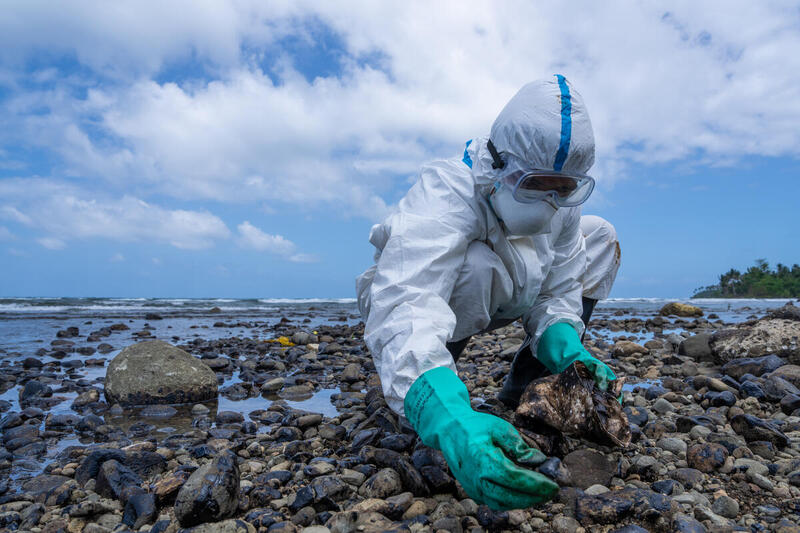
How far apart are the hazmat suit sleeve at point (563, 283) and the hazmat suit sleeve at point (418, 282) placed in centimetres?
69

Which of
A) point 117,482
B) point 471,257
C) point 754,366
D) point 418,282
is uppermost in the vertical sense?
point 471,257

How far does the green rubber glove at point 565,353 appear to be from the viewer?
2279mm

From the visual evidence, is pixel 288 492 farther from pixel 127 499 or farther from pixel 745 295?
pixel 745 295

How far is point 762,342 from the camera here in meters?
4.34

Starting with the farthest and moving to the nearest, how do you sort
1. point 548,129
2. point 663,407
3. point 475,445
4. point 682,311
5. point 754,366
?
point 682,311, point 754,366, point 663,407, point 548,129, point 475,445

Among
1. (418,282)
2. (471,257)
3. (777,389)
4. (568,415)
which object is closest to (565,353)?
(568,415)

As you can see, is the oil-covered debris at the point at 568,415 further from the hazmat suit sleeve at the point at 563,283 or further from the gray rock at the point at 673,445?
the hazmat suit sleeve at the point at 563,283

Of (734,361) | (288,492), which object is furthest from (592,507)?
(734,361)

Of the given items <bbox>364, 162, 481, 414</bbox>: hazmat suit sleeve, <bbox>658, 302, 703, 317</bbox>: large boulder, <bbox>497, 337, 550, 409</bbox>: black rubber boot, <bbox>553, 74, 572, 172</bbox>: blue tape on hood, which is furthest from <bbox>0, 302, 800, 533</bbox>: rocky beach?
<bbox>658, 302, 703, 317</bbox>: large boulder

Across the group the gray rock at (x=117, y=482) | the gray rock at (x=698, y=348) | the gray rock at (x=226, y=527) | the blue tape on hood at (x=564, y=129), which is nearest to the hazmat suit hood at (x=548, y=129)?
the blue tape on hood at (x=564, y=129)

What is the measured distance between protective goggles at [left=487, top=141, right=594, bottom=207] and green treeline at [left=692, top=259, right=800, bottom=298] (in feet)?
133

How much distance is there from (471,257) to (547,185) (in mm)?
447

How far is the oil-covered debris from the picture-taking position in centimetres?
213

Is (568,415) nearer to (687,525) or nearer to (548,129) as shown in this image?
(687,525)
